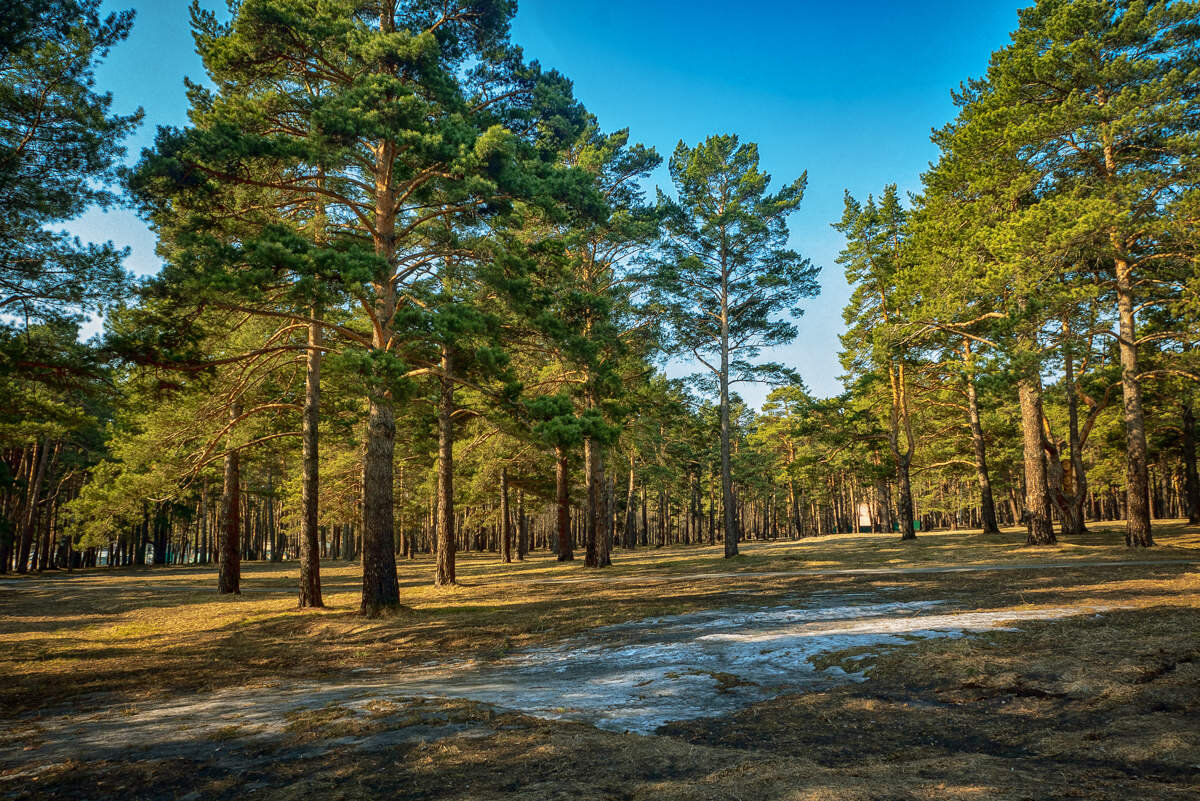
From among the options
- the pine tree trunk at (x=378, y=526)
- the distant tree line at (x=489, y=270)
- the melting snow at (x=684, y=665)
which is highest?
the distant tree line at (x=489, y=270)

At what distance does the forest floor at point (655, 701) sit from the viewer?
3.92m

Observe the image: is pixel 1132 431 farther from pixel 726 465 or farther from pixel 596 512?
pixel 596 512

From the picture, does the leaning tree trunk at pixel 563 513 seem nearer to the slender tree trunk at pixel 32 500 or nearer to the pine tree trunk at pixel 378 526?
the pine tree trunk at pixel 378 526

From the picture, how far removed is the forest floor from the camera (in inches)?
154

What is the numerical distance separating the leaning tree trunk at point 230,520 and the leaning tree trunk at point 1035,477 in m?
26.1

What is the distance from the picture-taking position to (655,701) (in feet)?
19.9

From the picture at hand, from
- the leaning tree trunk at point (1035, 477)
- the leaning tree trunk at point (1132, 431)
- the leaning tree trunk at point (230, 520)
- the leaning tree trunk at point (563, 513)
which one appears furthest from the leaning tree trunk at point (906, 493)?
the leaning tree trunk at point (230, 520)

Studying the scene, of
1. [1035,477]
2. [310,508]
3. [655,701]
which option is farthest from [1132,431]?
[310,508]

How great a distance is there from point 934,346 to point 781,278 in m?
6.98

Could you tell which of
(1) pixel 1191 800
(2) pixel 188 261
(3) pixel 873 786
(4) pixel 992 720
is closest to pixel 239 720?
(3) pixel 873 786

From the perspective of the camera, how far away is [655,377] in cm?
3397

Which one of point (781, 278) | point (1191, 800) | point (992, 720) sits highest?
point (781, 278)

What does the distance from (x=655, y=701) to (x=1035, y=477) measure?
21.3 m

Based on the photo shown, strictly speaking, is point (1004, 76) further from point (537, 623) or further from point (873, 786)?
point (873, 786)
